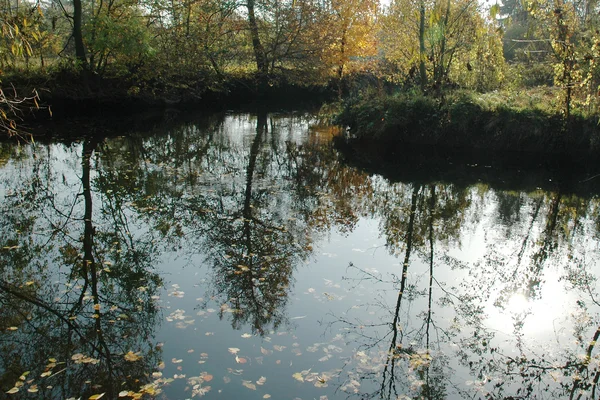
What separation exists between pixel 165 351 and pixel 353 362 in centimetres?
190

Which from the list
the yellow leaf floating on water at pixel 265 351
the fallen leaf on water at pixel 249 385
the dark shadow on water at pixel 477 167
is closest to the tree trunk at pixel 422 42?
the dark shadow on water at pixel 477 167

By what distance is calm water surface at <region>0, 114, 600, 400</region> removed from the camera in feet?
14.5

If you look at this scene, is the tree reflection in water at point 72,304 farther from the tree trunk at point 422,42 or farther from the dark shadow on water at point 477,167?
the tree trunk at point 422,42

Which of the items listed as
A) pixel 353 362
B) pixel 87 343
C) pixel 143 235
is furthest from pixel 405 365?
pixel 143 235

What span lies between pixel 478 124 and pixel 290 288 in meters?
10.4

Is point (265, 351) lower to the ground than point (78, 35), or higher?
lower

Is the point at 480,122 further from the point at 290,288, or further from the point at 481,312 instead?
the point at 290,288

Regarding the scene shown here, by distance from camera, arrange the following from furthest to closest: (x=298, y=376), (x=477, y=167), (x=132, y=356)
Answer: (x=477, y=167), (x=132, y=356), (x=298, y=376)

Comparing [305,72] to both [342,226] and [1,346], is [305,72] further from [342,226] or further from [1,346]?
[1,346]

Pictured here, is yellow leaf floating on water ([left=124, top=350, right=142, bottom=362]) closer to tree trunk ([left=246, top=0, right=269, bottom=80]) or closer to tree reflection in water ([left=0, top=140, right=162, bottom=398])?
tree reflection in water ([left=0, top=140, right=162, bottom=398])

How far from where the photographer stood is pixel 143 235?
24.7ft

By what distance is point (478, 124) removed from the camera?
14.1m

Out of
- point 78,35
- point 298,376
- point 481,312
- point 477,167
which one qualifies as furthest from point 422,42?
point 298,376

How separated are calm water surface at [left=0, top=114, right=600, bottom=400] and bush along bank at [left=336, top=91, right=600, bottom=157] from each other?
310 cm
